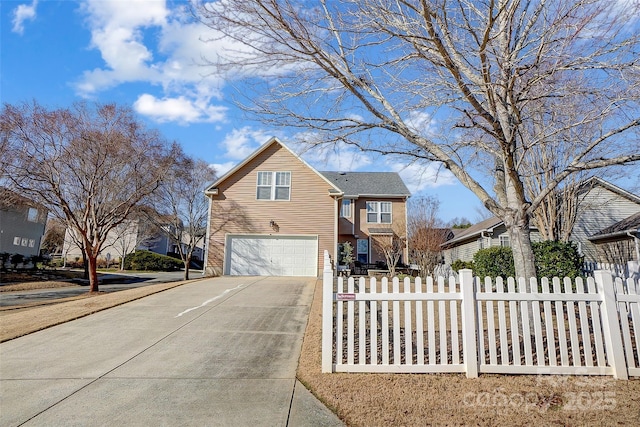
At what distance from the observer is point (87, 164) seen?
46.4 feet

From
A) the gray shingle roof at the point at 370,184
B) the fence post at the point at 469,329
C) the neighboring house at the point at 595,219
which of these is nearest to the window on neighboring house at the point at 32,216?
the gray shingle roof at the point at 370,184

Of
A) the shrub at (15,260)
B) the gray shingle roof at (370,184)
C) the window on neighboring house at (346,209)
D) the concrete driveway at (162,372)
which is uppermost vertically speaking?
the gray shingle roof at (370,184)

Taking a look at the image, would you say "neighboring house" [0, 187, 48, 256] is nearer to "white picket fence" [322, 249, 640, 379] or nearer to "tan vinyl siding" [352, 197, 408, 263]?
"tan vinyl siding" [352, 197, 408, 263]

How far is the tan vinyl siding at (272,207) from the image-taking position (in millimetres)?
16922

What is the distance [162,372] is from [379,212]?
20.5m

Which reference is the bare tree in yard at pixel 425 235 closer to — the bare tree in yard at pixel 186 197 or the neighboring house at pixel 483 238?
the neighboring house at pixel 483 238

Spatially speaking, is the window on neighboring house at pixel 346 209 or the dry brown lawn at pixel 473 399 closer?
the dry brown lawn at pixel 473 399

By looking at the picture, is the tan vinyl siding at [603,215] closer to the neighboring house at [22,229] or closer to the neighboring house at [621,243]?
the neighboring house at [621,243]

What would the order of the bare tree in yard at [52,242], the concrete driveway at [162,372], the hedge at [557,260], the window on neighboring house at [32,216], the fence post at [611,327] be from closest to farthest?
1. the concrete driveway at [162,372]
2. the fence post at [611,327]
3. the hedge at [557,260]
4. the window on neighboring house at [32,216]
5. the bare tree in yard at [52,242]

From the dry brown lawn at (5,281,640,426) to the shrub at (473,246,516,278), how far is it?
9612mm

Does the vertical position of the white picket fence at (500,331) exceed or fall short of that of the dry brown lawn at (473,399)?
it exceeds it

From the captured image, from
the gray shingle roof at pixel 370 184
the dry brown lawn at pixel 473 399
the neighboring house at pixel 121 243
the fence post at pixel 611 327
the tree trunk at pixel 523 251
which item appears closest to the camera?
the dry brown lawn at pixel 473 399

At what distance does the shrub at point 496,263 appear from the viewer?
12.9 metres

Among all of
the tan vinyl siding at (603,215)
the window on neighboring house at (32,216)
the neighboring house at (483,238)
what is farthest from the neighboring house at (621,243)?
the window on neighboring house at (32,216)
